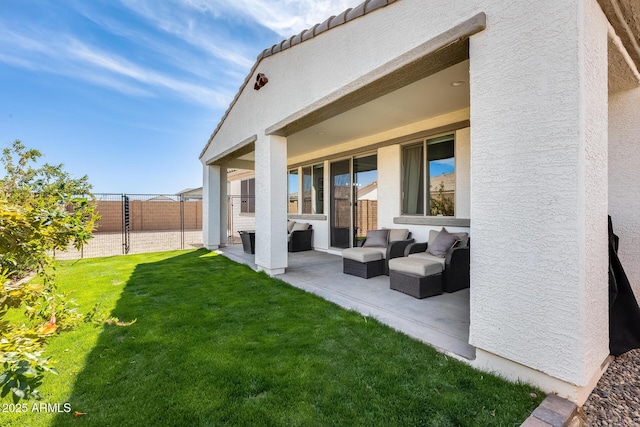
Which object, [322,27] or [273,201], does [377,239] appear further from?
[322,27]

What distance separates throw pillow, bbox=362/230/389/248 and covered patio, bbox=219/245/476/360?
2.65 ft

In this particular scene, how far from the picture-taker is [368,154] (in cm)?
756

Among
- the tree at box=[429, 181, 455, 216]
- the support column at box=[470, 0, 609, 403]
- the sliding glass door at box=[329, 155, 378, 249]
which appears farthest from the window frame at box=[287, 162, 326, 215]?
the support column at box=[470, 0, 609, 403]

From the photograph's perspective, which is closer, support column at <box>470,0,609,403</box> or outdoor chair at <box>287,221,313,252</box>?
support column at <box>470,0,609,403</box>

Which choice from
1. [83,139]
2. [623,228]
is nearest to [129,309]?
[623,228]

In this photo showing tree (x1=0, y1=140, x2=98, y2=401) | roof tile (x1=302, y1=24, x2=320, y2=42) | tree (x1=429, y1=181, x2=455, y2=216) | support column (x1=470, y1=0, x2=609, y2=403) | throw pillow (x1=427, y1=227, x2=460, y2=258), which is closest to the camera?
tree (x1=0, y1=140, x2=98, y2=401)

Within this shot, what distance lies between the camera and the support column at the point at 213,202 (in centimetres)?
971

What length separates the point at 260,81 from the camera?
19.7ft

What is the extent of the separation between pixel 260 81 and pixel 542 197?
5.53m

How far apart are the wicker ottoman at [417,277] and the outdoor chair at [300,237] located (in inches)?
184

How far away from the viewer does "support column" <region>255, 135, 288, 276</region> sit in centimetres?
561

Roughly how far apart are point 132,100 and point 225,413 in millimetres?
14450

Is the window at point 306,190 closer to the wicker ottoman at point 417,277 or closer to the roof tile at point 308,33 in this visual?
the roof tile at point 308,33

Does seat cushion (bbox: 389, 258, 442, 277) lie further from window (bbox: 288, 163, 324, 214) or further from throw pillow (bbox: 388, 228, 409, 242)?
window (bbox: 288, 163, 324, 214)
